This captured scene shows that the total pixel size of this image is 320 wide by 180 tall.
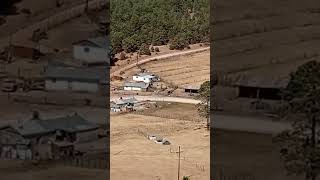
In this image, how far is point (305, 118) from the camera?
2.45m

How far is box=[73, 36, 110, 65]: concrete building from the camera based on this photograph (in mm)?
6328

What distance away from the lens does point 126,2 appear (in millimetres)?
11297

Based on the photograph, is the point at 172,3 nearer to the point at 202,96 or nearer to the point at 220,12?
the point at 220,12

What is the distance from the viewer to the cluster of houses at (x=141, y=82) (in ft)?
25.2

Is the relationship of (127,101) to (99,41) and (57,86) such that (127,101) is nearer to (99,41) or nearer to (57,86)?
(99,41)

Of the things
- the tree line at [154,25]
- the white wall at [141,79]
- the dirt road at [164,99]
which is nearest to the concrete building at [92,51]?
the dirt road at [164,99]

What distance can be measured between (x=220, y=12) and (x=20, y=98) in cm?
425

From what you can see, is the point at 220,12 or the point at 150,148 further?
the point at 220,12

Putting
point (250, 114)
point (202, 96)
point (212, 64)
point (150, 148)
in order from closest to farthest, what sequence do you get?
point (150, 148), point (250, 114), point (202, 96), point (212, 64)

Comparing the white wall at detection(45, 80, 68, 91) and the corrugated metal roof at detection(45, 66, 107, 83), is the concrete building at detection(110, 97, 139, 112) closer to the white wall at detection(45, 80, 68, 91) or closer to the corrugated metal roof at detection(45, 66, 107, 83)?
the corrugated metal roof at detection(45, 66, 107, 83)

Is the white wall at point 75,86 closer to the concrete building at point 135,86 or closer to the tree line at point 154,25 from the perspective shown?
the concrete building at point 135,86

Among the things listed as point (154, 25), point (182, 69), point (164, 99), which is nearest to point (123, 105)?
point (164, 99)

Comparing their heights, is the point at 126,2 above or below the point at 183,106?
above

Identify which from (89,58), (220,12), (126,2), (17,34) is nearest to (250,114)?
(89,58)
